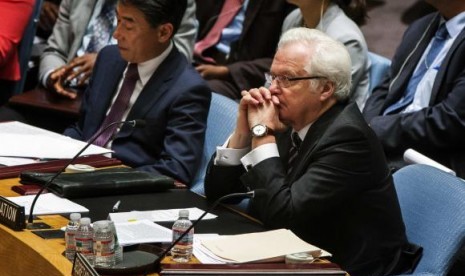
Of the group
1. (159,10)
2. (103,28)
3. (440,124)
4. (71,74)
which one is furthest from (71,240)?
(103,28)

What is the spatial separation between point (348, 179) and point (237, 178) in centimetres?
53

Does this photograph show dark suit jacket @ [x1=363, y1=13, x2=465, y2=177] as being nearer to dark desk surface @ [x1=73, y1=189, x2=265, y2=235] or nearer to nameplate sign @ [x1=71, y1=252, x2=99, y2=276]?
dark desk surface @ [x1=73, y1=189, x2=265, y2=235]

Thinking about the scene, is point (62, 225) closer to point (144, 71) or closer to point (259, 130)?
point (259, 130)

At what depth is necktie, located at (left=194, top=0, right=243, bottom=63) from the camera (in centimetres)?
536

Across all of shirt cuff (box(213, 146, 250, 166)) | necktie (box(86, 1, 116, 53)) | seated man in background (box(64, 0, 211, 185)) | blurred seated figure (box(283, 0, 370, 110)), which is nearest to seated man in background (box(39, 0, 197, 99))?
necktie (box(86, 1, 116, 53))

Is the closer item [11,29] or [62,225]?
[62,225]

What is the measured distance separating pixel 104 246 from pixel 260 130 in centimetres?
93

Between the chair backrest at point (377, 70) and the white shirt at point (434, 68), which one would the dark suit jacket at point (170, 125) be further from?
the chair backrest at point (377, 70)

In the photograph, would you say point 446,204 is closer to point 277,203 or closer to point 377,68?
point 277,203

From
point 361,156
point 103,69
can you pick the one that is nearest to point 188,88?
point 103,69

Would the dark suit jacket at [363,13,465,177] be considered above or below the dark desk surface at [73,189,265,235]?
below

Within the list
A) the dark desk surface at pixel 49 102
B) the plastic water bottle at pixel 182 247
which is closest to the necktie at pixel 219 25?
the dark desk surface at pixel 49 102

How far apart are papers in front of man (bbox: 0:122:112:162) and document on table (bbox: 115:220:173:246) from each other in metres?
0.83

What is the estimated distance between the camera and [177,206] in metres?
3.09
